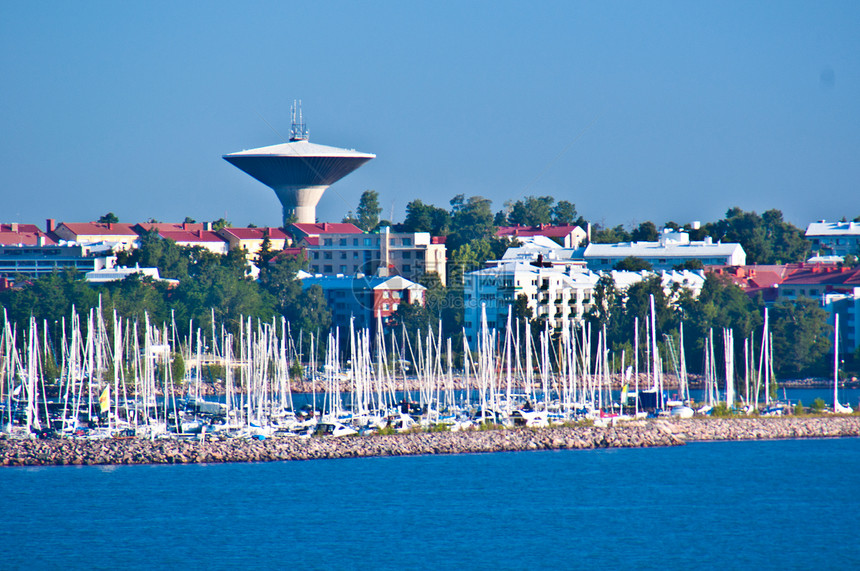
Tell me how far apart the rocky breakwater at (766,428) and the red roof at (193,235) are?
47.9 m

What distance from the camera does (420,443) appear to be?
3119 cm

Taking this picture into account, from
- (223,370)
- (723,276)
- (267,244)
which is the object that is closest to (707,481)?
(223,370)

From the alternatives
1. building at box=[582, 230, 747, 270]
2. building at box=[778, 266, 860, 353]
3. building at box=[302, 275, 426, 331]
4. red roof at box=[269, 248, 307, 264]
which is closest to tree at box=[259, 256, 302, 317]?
building at box=[302, 275, 426, 331]


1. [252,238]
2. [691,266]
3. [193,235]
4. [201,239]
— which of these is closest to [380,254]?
[691,266]

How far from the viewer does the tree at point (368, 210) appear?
299 ft

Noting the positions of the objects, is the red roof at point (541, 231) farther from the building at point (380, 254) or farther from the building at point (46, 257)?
the building at point (46, 257)

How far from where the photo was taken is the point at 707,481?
28922 millimetres

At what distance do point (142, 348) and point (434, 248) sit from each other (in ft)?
64.9

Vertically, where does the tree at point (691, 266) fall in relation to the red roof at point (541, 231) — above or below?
below

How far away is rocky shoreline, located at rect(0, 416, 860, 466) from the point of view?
1167 inches

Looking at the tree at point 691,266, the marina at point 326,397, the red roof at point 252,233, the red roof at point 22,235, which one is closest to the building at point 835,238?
the tree at point 691,266

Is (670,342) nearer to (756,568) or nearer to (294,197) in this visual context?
(756,568)

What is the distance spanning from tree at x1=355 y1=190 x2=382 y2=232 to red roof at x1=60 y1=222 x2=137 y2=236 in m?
16.6

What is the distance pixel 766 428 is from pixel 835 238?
5055cm
